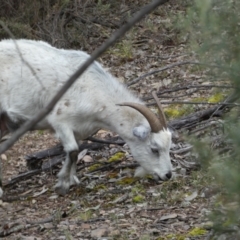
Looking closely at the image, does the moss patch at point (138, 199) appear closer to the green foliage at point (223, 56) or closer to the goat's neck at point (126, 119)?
the goat's neck at point (126, 119)

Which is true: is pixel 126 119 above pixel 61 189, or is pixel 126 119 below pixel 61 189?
above

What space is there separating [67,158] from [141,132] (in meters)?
0.94

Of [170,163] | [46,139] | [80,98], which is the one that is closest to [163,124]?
[170,163]

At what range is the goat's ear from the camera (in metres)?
7.75

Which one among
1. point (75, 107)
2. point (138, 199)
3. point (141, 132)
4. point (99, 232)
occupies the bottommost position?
point (138, 199)

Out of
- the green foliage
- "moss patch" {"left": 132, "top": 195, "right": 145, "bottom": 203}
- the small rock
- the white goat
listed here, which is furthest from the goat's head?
the green foliage

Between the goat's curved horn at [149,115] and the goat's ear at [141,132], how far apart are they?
80 mm

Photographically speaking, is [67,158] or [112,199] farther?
[67,158]

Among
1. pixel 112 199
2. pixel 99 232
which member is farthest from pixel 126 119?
pixel 99 232

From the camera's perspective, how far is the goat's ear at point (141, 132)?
775 centimetres

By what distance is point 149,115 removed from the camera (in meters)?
7.66

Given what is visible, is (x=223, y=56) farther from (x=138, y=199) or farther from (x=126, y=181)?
(x=126, y=181)

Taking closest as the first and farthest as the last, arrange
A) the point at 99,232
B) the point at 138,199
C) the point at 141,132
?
the point at 99,232
the point at 138,199
the point at 141,132

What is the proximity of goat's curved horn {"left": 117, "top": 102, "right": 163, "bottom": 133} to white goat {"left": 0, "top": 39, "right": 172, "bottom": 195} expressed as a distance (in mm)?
11
